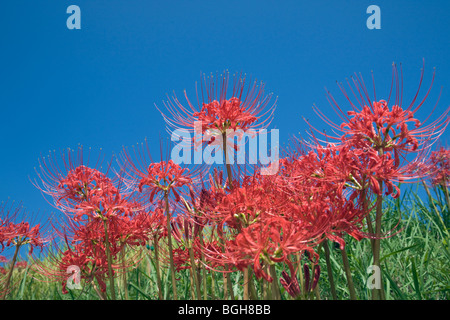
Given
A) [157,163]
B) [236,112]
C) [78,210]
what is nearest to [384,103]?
[236,112]

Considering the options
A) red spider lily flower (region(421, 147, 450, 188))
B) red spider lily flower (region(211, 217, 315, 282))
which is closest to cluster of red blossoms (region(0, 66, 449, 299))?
red spider lily flower (region(211, 217, 315, 282))

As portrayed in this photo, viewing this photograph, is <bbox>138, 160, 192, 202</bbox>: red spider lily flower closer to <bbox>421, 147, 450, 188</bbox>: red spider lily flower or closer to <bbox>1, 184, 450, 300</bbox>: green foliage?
<bbox>1, 184, 450, 300</bbox>: green foliage

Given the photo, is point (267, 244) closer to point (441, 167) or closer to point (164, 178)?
point (164, 178)

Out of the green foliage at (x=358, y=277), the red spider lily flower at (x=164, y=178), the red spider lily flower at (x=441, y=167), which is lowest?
the green foliage at (x=358, y=277)

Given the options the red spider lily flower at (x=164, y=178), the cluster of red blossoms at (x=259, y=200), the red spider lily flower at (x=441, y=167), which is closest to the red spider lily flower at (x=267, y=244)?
the cluster of red blossoms at (x=259, y=200)

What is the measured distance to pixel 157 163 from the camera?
135 inches

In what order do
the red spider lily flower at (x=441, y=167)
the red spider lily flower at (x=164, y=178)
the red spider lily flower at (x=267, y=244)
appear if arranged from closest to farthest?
1. the red spider lily flower at (x=267, y=244)
2. the red spider lily flower at (x=164, y=178)
3. the red spider lily flower at (x=441, y=167)

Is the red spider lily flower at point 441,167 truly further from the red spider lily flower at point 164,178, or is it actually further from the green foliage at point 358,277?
the red spider lily flower at point 164,178

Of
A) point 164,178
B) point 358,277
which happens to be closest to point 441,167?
point 358,277

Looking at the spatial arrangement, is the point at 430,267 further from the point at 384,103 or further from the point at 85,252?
the point at 85,252
